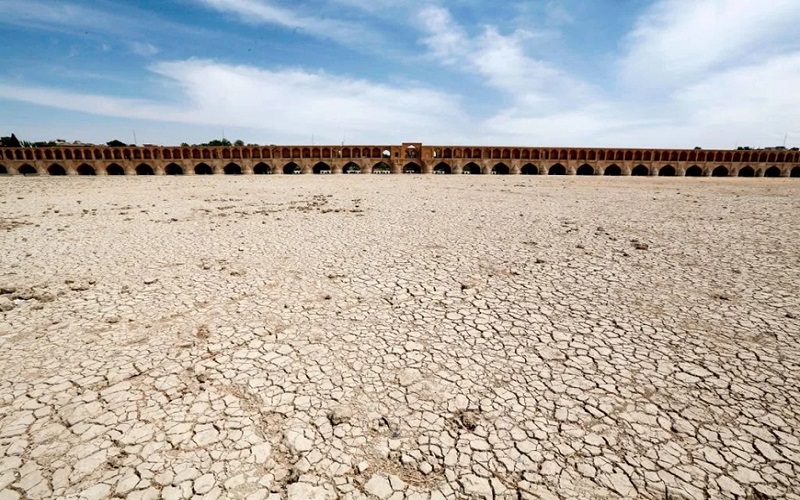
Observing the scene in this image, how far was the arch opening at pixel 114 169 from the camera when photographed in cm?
4172

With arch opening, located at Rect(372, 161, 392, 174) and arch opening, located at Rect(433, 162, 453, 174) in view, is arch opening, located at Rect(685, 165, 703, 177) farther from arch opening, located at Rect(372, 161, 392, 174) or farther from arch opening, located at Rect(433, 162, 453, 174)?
arch opening, located at Rect(372, 161, 392, 174)

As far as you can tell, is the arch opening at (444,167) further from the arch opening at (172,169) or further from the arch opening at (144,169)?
the arch opening at (144,169)

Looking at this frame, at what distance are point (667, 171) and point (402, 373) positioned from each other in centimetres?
5596

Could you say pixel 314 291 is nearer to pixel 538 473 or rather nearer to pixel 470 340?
pixel 470 340

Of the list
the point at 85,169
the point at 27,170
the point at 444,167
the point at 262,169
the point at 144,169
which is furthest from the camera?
the point at 444,167

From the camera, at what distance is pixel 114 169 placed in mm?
Answer: 42000

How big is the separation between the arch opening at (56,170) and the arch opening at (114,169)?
4.63 meters

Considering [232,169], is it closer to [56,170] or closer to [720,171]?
[56,170]

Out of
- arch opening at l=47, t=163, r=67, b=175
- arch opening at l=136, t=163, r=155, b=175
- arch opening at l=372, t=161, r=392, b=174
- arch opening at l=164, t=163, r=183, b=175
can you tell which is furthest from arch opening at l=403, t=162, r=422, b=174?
arch opening at l=47, t=163, r=67, b=175

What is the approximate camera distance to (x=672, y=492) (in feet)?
6.48

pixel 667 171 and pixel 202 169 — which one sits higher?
pixel 667 171

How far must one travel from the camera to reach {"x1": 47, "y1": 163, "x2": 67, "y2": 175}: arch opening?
41281 millimetres

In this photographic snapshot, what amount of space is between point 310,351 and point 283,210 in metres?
9.21

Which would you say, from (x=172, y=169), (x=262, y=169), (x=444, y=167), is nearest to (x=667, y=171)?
(x=444, y=167)
